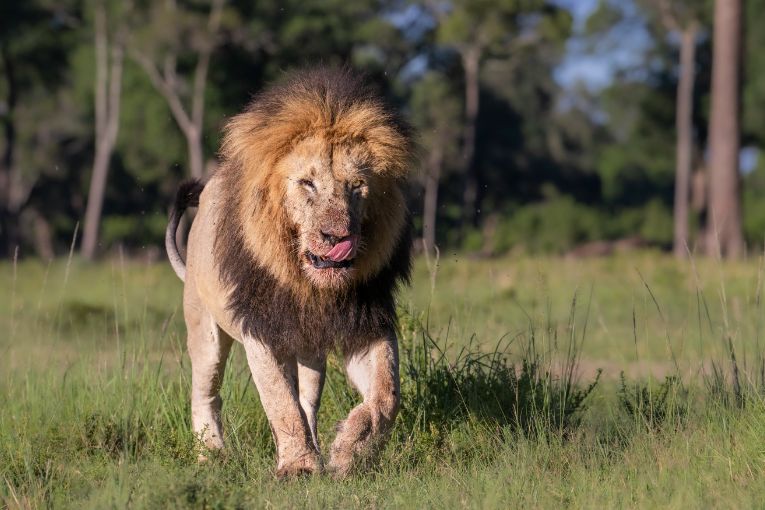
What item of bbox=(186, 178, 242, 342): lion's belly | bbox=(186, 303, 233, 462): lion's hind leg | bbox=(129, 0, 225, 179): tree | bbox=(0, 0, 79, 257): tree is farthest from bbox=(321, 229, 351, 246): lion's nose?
bbox=(0, 0, 79, 257): tree

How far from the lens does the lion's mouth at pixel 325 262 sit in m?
4.34

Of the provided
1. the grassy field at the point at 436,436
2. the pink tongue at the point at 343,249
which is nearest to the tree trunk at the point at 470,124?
the grassy field at the point at 436,436

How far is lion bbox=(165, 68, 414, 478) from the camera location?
432cm

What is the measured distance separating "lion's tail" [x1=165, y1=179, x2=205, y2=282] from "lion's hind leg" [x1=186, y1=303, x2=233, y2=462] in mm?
482

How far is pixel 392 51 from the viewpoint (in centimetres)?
3309

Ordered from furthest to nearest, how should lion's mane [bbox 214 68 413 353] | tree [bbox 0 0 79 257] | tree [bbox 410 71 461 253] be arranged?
tree [bbox 410 71 461 253]
tree [bbox 0 0 79 257]
lion's mane [bbox 214 68 413 353]

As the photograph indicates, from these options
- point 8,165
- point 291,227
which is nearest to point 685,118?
point 8,165

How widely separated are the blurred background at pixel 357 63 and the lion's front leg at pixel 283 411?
20462mm

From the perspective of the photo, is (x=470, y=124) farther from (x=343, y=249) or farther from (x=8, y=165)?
(x=343, y=249)

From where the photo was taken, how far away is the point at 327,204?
14.0 feet

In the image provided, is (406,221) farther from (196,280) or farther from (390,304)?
(196,280)

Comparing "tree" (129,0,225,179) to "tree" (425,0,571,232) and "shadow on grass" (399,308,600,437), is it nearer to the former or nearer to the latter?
"tree" (425,0,571,232)

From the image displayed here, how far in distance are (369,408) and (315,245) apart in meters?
0.61

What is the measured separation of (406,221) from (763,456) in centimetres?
156
